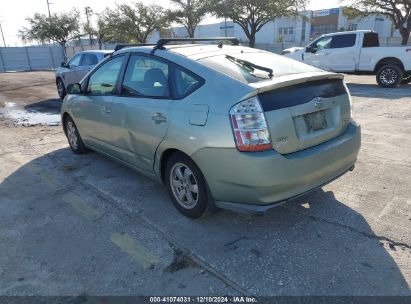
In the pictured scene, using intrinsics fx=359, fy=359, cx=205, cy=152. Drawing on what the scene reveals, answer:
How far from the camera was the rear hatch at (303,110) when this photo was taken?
292 cm

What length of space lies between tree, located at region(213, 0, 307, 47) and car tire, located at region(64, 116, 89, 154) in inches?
1038

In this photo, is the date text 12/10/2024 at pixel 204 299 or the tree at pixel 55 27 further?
the tree at pixel 55 27

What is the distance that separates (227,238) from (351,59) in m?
13.0

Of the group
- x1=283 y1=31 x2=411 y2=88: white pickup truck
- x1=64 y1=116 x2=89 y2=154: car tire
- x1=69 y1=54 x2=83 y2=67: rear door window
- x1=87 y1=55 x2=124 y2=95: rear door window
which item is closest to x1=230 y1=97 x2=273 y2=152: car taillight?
x1=87 y1=55 x2=124 y2=95: rear door window

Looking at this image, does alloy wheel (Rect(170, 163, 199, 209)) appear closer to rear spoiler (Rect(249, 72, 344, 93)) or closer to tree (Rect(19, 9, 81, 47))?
rear spoiler (Rect(249, 72, 344, 93))

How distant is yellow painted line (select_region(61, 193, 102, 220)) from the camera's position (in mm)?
3803

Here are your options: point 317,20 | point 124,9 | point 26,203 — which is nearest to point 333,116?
point 26,203

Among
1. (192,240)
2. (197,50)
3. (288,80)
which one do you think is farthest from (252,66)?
(192,240)

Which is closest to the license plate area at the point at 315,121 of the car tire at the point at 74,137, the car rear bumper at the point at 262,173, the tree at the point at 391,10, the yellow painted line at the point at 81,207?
the car rear bumper at the point at 262,173

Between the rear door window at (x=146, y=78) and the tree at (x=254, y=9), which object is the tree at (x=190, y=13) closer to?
the tree at (x=254, y=9)

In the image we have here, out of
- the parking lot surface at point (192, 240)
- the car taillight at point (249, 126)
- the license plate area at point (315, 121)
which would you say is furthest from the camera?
the license plate area at point (315, 121)

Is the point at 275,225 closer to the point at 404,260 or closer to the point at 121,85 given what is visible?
the point at 404,260

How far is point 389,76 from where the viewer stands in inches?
510

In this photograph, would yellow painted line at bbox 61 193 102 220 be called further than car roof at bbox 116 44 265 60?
Yes
